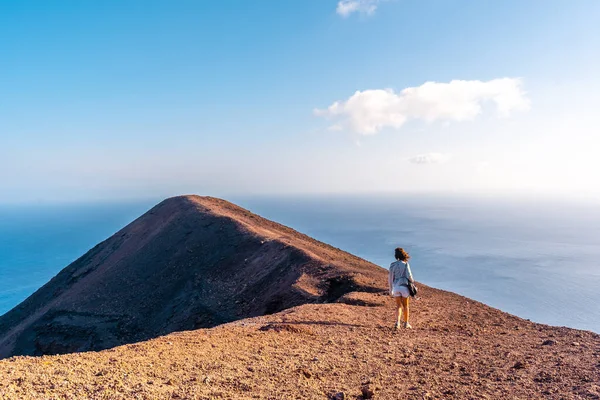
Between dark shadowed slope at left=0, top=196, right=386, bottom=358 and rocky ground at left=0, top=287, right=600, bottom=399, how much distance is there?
21.4 ft

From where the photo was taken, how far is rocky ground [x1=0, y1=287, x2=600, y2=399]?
16.4 feet

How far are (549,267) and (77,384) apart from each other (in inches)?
3804

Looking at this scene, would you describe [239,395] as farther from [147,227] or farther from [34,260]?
[34,260]

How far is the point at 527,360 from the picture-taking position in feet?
22.4

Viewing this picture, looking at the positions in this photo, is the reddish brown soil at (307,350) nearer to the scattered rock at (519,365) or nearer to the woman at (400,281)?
the scattered rock at (519,365)

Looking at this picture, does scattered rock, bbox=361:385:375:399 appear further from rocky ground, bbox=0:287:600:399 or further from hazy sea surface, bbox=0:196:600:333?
hazy sea surface, bbox=0:196:600:333

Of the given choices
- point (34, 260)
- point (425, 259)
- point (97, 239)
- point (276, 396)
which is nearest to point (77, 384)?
point (276, 396)

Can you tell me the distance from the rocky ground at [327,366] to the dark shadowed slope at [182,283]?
21.4 ft

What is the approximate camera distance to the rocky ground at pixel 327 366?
5.00m

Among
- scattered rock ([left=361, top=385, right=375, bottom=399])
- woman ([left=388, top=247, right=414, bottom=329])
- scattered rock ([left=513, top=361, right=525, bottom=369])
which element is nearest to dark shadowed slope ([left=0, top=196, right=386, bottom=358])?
woman ([left=388, top=247, right=414, bottom=329])

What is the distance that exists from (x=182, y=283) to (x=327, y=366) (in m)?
19.3

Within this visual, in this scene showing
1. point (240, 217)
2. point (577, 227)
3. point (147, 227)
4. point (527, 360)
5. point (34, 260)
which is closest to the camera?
point (527, 360)

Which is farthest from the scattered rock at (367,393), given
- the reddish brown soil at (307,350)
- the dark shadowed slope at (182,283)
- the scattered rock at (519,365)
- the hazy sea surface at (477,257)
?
the hazy sea surface at (477,257)

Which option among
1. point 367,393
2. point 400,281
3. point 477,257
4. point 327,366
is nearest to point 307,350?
point 327,366
